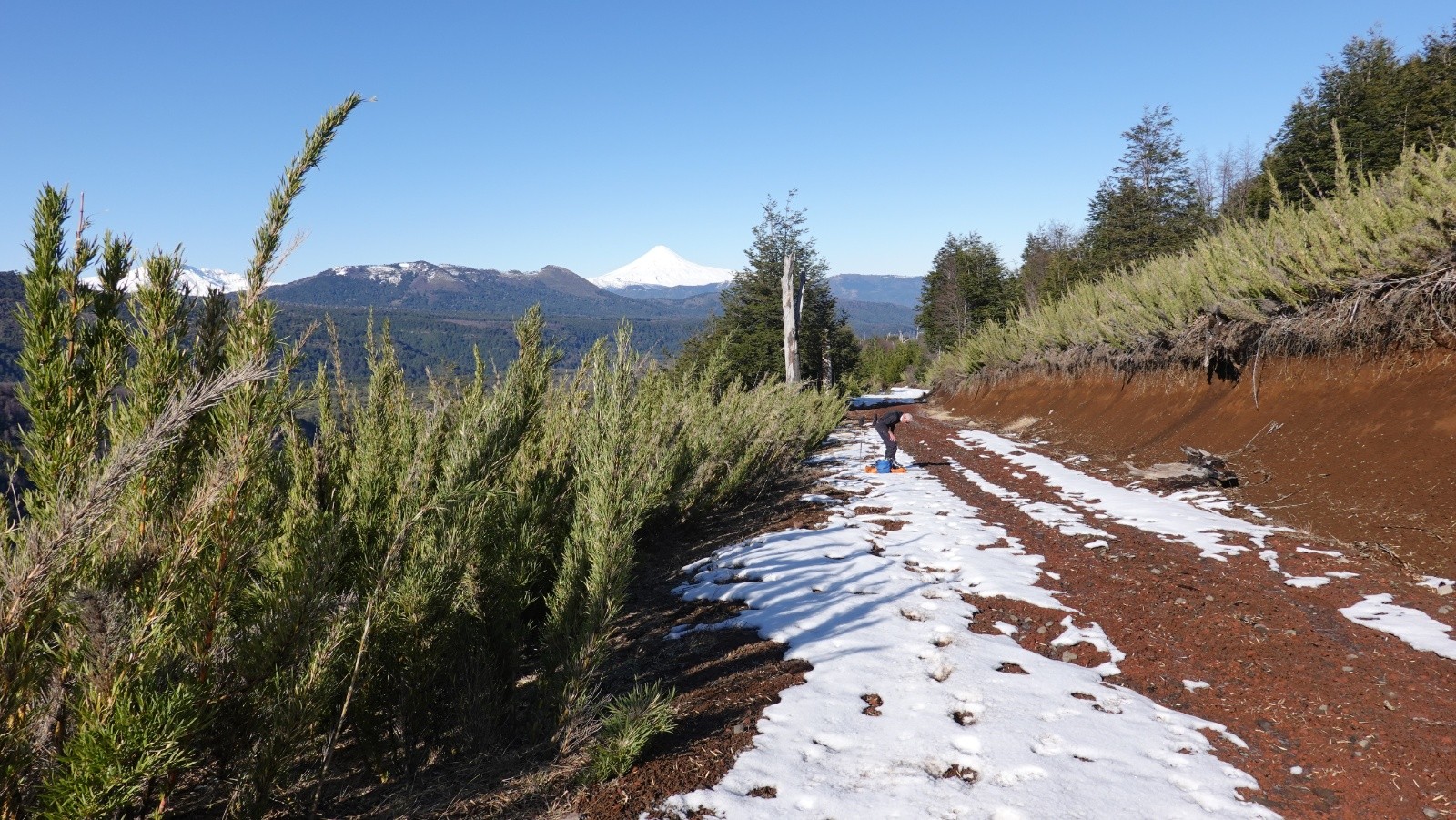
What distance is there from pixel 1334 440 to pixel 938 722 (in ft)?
21.3

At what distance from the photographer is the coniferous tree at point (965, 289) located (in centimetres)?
4578

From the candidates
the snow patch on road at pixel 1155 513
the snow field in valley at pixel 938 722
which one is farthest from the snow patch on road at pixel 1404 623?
the snow field in valley at pixel 938 722

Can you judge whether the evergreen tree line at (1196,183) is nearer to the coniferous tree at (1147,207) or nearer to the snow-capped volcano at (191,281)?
the coniferous tree at (1147,207)

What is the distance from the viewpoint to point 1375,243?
22.6 feet

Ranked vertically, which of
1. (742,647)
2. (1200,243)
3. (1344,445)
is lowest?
(742,647)

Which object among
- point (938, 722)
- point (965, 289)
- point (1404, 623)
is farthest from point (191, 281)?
point (965, 289)

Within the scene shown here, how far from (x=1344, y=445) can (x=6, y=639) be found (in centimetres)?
923

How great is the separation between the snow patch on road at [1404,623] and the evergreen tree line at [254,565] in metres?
4.23

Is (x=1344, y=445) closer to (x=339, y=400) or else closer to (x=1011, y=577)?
(x=1011, y=577)

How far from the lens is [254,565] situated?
235 centimetres

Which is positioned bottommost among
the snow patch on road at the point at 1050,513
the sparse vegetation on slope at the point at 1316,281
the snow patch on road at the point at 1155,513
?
the snow patch on road at the point at 1050,513

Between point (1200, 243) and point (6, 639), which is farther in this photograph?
point (1200, 243)

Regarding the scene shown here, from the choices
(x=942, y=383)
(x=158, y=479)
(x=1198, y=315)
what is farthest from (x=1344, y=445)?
(x=942, y=383)

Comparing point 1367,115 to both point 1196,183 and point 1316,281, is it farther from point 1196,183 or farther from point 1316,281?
point 1316,281
